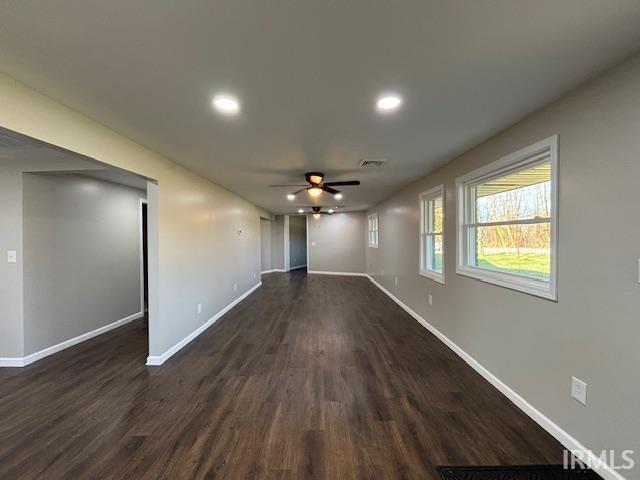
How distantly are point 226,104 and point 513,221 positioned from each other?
2.57 m

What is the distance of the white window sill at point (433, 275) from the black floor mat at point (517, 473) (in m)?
2.17

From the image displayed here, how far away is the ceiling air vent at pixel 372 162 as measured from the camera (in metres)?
3.25

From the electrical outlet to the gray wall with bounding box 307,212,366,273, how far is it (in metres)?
7.97

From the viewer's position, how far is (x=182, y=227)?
11.5 feet

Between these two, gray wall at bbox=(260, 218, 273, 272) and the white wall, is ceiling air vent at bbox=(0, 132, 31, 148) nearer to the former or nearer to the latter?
the white wall

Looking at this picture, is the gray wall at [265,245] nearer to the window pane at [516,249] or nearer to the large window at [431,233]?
the large window at [431,233]

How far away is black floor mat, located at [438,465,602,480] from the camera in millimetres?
1573

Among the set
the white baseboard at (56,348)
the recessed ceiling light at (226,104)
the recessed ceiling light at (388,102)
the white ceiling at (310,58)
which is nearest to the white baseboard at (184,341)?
the white baseboard at (56,348)

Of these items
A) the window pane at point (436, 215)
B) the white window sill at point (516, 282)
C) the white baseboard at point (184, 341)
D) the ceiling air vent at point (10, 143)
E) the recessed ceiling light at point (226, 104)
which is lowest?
the white baseboard at point (184, 341)


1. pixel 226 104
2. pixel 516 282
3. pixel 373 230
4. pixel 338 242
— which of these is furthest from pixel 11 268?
pixel 338 242

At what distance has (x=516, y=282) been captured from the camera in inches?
90.6

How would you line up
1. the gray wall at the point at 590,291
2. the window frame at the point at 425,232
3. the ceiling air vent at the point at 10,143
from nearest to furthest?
the gray wall at the point at 590,291, the ceiling air vent at the point at 10,143, the window frame at the point at 425,232

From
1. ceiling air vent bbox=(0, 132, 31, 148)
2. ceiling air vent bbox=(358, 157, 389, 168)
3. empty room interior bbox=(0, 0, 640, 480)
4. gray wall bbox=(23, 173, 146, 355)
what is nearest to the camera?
empty room interior bbox=(0, 0, 640, 480)

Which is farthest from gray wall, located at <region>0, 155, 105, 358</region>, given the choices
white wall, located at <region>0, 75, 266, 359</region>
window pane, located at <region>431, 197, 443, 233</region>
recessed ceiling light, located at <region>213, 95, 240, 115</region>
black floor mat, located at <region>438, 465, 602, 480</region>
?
window pane, located at <region>431, 197, 443, 233</region>
